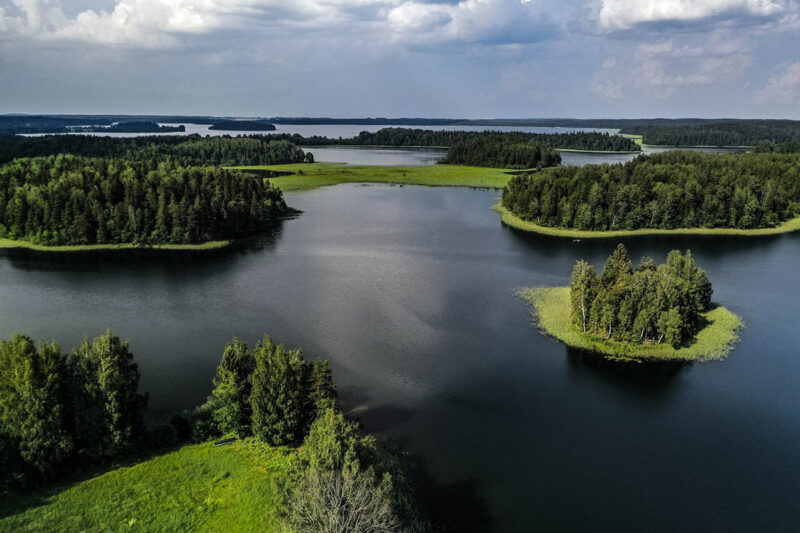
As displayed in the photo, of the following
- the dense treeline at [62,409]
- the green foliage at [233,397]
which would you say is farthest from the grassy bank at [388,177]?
the dense treeline at [62,409]

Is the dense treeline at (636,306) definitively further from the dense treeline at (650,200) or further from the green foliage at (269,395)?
the dense treeline at (650,200)

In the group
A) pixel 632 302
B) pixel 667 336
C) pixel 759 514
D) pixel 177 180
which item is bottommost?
pixel 759 514

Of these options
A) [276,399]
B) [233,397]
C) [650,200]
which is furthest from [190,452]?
[650,200]

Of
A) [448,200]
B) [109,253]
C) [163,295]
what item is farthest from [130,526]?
[448,200]

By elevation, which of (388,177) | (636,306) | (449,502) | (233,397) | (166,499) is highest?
(388,177)

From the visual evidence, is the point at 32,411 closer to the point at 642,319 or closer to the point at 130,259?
the point at 642,319

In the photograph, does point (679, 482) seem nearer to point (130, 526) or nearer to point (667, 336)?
point (667, 336)

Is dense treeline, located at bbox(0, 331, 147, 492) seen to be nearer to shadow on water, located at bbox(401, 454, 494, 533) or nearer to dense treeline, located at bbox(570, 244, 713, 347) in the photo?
shadow on water, located at bbox(401, 454, 494, 533)
